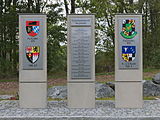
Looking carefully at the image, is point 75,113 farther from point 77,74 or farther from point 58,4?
point 58,4

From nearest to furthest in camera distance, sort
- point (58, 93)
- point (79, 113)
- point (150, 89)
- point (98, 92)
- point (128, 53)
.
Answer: point (79, 113)
point (128, 53)
point (98, 92)
point (58, 93)
point (150, 89)

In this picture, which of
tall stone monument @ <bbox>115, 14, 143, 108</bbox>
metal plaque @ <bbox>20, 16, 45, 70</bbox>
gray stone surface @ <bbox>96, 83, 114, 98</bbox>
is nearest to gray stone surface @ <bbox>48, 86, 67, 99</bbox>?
gray stone surface @ <bbox>96, 83, 114, 98</bbox>

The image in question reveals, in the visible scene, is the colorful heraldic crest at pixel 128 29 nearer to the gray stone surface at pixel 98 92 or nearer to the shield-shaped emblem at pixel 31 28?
the shield-shaped emblem at pixel 31 28

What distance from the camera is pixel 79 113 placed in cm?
652

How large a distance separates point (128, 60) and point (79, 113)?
2.12 meters

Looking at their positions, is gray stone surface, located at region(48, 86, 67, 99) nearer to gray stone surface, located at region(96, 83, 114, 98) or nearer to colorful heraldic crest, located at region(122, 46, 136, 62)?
gray stone surface, located at region(96, 83, 114, 98)

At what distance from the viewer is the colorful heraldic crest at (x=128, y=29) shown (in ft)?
24.2

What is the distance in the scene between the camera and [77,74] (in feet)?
24.2

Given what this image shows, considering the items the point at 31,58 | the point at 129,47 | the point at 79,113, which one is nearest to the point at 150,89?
the point at 129,47

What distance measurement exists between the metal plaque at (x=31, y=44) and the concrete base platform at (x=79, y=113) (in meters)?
1.26

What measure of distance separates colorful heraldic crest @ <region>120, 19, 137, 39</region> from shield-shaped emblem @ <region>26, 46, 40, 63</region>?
2502 millimetres

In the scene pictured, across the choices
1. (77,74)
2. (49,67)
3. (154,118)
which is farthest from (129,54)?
(49,67)

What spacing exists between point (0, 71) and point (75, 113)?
1493 centimetres

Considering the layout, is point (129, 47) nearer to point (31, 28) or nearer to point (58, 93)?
point (31, 28)
